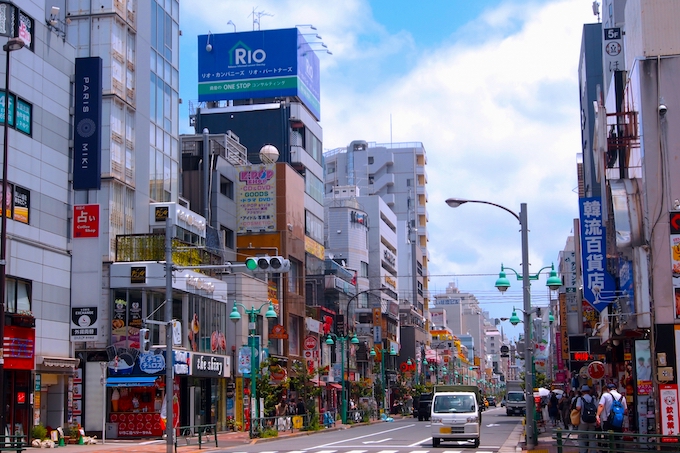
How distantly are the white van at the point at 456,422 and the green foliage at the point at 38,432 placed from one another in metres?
14.5

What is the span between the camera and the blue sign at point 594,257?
1235 inches

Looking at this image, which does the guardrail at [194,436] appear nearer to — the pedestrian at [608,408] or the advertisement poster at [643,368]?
the advertisement poster at [643,368]

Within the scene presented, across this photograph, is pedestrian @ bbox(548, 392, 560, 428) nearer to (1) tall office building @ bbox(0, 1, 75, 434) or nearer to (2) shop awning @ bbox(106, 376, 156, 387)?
(2) shop awning @ bbox(106, 376, 156, 387)

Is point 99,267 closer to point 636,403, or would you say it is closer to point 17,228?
point 17,228

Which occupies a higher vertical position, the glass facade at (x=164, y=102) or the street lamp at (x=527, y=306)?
the glass facade at (x=164, y=102)

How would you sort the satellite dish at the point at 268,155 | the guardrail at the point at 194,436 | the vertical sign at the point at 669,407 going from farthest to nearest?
the satellite dish at the point at 268,155 → the guardrail at the point at 194,436 → the vertical sign at the point at 669,407

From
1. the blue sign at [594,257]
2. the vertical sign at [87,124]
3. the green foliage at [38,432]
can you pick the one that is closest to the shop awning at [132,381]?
the green foliage at [38,432]

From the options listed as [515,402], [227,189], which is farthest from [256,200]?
[515,402]

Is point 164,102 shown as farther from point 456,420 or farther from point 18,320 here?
point 456,420

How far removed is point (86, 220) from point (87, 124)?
4149 mm

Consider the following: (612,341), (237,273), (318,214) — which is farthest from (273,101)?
(612,341)

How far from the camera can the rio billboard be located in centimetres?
7462

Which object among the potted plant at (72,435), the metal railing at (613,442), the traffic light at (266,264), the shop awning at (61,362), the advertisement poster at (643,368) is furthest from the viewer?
the potted plant at (72,435)

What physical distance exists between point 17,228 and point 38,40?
7.69 meters
